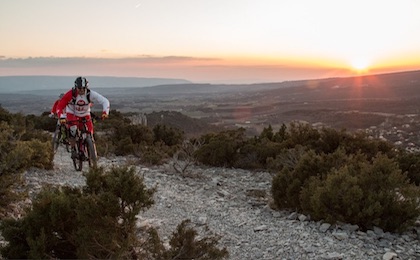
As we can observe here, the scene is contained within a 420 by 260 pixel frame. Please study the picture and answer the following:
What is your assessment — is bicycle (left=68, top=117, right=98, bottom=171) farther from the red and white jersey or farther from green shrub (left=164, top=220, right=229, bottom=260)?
green shrub (left=164, top=220, right=229, bottom=260)

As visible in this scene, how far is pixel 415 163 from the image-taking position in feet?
33.7

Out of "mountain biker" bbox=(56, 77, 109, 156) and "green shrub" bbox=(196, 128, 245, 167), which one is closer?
"mountain biker" bbox=(56, 77, 109, 156)

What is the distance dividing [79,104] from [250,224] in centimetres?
454

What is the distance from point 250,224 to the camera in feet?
21.5

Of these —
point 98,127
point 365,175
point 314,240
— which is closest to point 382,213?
point 365,175

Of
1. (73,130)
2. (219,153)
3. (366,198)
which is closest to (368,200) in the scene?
(366,198)

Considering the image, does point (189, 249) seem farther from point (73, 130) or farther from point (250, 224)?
point (73, 130)

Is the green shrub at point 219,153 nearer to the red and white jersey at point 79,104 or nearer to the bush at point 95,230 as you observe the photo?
the red and white jersey at point 79,104

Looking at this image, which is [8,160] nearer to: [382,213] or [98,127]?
[382,213]

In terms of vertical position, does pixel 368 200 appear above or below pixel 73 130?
below

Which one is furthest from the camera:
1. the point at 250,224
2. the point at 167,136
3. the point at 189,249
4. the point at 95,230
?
the point at 167,136

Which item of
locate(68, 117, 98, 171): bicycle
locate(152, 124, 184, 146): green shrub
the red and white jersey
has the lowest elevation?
locate(152, 124, 184, 146): green shrub

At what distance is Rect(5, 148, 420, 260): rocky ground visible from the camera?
17.4 feet

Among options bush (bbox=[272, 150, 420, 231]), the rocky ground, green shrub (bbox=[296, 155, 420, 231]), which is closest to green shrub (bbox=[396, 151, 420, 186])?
the rocky ground
